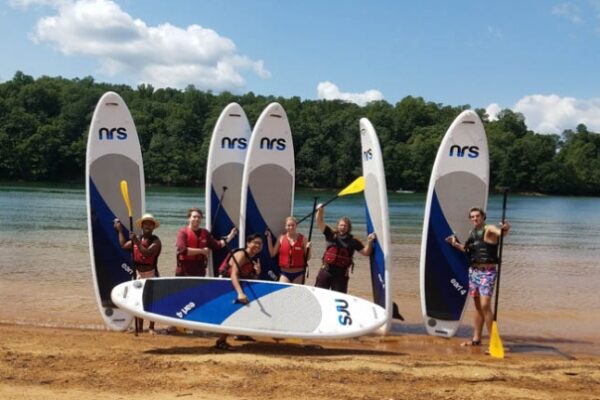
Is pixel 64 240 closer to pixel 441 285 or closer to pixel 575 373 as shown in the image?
pixel 441 285

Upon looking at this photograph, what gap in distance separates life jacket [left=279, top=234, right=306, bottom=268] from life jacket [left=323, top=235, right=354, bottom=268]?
0.87 ft

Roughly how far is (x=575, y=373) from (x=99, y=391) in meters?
3.55

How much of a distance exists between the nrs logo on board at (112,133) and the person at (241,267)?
2105 mm

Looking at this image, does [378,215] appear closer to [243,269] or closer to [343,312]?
[343,312]

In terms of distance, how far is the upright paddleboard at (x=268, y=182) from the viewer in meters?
6.82

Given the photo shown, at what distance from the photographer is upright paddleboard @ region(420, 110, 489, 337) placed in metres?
6.64

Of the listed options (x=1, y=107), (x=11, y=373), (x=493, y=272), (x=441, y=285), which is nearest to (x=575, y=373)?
(x=493, y=272)

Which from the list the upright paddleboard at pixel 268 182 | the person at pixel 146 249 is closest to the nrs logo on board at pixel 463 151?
the upright paddleboard at pixel 268 182

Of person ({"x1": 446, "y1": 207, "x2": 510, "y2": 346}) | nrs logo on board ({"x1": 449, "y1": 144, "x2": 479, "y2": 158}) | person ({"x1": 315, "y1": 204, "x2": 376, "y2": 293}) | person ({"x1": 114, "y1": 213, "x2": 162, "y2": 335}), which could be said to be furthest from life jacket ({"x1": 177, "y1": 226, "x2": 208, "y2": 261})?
nrs logo on board ({"x1": 449, "y1": 144, "x2": 479, "y2": 158})

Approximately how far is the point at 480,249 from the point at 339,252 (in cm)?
129

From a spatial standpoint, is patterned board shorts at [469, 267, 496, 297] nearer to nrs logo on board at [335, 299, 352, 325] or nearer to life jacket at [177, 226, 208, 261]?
nrs logo on board at [335, 299, 352, 325]

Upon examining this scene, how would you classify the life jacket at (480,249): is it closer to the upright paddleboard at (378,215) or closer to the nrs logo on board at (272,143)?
the upright paddleboard at (378,215)

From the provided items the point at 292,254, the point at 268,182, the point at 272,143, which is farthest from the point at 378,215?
the point at 272,143

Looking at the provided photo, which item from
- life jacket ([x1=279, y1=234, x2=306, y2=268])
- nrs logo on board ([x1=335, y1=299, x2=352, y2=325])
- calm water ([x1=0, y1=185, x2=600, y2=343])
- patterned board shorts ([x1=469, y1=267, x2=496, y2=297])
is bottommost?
calm water ([x1=0, y1=185, x2=600, y2=343])
